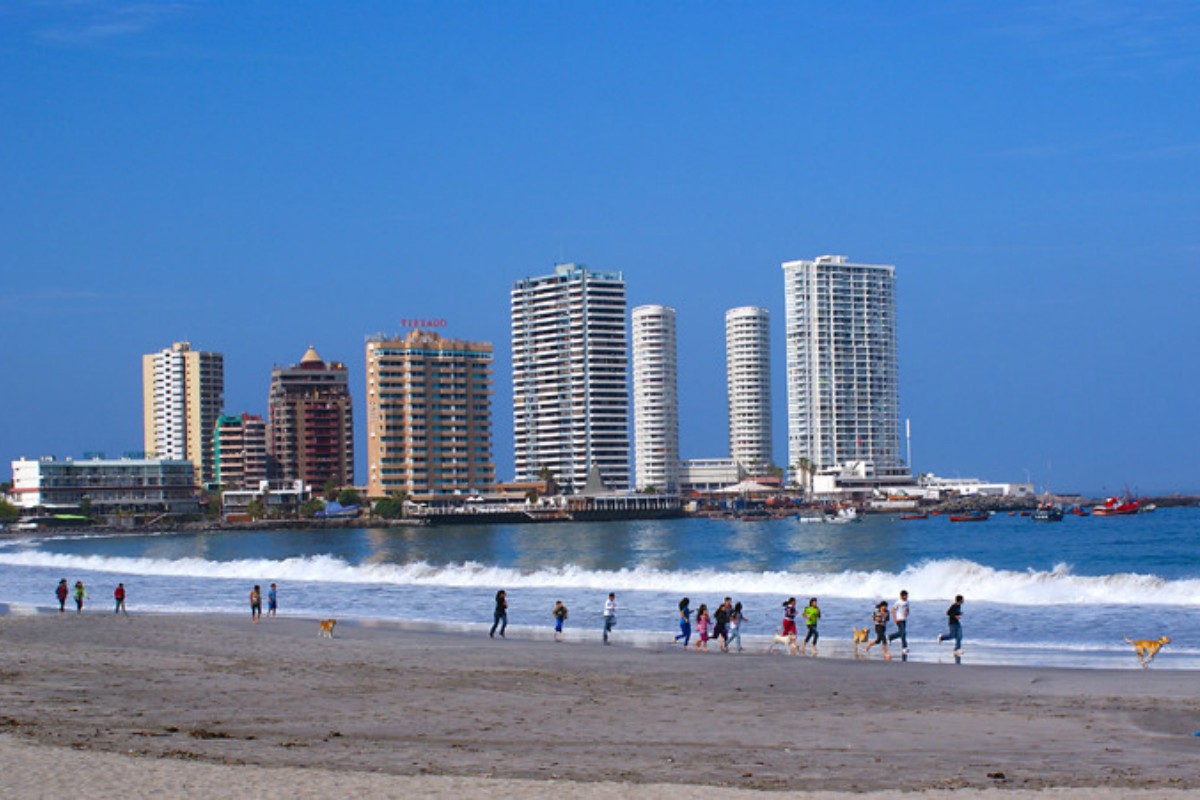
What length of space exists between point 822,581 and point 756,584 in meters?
3.43

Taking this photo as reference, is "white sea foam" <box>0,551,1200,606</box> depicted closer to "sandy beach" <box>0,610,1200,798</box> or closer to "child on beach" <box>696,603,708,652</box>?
"child on beach" <box>696,603,708,652</box>

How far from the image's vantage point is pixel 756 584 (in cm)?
6131

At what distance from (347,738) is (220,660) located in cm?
1276

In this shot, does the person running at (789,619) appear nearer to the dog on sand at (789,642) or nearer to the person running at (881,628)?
the dog on sand at (789,642)

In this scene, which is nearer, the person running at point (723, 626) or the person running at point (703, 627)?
the person running at point (723, 626)

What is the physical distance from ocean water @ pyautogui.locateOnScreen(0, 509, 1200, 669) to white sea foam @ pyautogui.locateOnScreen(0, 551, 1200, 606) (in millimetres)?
127

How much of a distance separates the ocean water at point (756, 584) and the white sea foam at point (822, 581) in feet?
0.42

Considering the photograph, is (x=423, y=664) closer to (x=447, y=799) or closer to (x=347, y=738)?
(x=347, y=738)

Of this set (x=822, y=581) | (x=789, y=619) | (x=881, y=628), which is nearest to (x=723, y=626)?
(x=789, y=619)

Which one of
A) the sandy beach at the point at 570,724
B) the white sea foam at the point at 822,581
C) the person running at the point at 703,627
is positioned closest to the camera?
the sandy beach at the point at 570,724

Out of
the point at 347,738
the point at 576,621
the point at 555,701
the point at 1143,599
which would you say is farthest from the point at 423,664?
the point at 1143,599

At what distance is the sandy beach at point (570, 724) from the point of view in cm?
1538

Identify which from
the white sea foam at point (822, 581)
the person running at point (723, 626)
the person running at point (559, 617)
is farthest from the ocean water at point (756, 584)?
the person running at point (723, 626)

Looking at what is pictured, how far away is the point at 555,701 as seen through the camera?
914 inches
